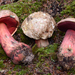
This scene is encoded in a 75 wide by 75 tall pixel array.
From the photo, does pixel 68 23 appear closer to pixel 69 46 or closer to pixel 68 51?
pixel 69 46

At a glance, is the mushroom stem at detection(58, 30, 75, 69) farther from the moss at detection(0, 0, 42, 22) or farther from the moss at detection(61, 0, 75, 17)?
the moss at detection(0, 0, 42, 22)

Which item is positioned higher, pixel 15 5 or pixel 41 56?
pixel 15 5

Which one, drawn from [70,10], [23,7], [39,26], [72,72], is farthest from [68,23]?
[23,7]

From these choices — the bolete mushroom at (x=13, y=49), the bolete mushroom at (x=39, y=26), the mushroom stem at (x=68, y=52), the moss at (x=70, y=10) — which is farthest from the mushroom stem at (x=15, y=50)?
the moss at (x=70, y=10)

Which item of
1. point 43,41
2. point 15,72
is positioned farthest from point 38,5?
point 15,72

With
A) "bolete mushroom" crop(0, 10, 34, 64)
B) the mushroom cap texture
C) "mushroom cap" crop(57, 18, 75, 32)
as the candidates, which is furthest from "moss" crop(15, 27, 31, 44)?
"mushroom cap" crop(57, 18, 75, 32)

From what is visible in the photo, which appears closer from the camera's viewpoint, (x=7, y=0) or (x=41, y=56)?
(x=41, y=56)

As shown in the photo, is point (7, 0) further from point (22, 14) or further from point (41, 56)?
point (41, 56)

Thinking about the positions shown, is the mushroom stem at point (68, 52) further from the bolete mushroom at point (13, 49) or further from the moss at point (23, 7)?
the moss at point (23, 7)
